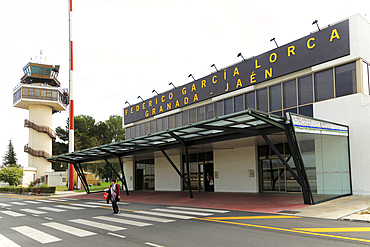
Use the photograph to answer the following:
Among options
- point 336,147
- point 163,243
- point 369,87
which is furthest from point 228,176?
point 163,243

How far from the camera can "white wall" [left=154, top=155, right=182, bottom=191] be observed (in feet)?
93.5

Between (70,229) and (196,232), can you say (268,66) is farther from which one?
(70,229)

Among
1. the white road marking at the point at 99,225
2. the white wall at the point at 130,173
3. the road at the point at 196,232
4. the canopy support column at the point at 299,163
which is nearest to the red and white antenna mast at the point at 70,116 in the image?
the white wall at the point at 130,173

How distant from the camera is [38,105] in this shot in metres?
56.9

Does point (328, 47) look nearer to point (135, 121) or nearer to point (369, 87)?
point (369, 87)

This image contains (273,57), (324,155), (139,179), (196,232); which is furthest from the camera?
(139,179)

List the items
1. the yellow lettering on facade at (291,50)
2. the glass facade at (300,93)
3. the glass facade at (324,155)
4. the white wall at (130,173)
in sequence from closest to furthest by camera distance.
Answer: the glass facade at (324,155)
the glass facade at (300,93)
the yellow lettering on facade at (291,50)
the white wall at (130,173)

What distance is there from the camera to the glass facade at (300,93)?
54.1 ft

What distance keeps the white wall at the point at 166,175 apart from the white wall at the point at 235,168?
17.5 ft

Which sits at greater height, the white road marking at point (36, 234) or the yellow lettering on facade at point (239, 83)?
the yellow lettering on facade at point (239, 83)

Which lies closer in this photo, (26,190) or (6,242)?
(6,242)

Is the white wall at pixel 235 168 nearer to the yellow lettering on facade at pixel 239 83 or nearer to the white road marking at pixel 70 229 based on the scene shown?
the yellow lettering on facade at pixel 239 83

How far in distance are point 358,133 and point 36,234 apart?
1520cm

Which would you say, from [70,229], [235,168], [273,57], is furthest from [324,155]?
[70,229]
